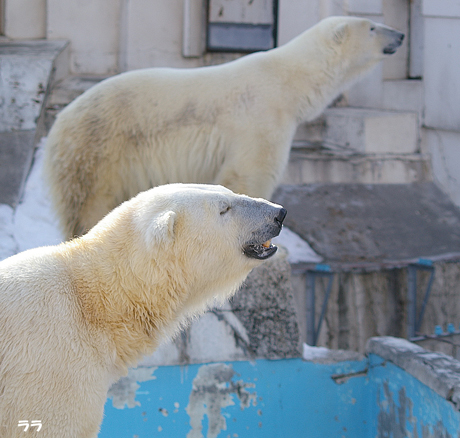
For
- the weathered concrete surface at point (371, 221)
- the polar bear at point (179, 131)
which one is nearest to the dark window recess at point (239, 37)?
the weathered concrete surface at point (371, 221)

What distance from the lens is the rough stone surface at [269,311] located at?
3.03m

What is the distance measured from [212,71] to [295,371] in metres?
1.91

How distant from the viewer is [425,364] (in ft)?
8.89

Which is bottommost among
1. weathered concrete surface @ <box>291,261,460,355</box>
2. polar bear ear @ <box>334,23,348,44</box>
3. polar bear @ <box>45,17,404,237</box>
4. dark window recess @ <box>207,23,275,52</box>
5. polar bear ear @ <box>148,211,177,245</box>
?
weathered concrete surface @ <box>291,261,460,355</box>

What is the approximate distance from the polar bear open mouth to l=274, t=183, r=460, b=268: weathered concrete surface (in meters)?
3.05

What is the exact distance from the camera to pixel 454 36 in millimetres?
6016

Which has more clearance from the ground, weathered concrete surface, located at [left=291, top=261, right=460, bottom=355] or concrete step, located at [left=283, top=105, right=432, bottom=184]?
concrete step, located at [left=283, top=105, right=432, bottom=184]

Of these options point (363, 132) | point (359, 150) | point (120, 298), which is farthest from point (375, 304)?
point (120, 298)

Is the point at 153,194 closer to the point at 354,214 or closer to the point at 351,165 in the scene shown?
the point at 354,214

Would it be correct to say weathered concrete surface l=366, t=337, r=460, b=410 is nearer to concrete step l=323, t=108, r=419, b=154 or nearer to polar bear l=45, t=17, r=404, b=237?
polar bear l=45, t=17, r=404, b=237

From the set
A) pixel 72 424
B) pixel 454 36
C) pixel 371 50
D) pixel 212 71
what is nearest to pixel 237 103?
pixel 212 71

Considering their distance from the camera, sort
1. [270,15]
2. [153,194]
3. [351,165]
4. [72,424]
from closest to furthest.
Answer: [72,424] → [153,194] → [351,165] → [270,15]

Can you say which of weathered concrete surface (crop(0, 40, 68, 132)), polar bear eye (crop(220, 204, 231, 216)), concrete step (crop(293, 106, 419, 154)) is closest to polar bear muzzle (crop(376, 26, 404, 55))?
concrete step (crop(293, 106, 419, 154))

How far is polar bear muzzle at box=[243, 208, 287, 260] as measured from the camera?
1.85 metres
